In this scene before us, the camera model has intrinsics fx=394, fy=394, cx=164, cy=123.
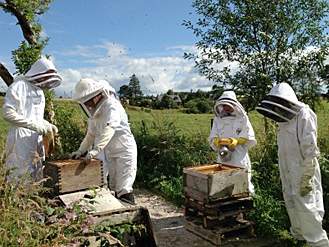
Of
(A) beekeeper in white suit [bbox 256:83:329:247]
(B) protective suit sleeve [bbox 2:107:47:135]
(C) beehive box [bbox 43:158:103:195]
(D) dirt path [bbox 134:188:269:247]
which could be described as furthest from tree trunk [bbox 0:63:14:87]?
(A) beekeeper in white suit [bbox 256:83:329:247]

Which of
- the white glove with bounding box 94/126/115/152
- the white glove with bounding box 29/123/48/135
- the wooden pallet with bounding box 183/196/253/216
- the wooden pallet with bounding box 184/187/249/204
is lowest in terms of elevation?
the wooden pallet with bounding box 183/196/253/216

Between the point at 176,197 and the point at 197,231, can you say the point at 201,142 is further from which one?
the point at 197,231

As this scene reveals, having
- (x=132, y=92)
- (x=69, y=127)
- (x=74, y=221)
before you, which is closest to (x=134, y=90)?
(x=132, y=92)

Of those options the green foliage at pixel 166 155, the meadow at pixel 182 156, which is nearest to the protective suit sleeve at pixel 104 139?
the meadow at pixel 182 156

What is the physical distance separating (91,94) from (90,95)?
0.05 ft

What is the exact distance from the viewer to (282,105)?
4109mm

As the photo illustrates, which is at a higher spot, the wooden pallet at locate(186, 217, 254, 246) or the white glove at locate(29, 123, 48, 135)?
the white glove at locate(29, 123, 48, 135)

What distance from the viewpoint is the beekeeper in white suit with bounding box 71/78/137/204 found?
4715mm

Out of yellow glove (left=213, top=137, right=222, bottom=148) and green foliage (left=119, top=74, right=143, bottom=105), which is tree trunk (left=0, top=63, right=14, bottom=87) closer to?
green foliage (left=119, top=74, right=143, bottom=105)

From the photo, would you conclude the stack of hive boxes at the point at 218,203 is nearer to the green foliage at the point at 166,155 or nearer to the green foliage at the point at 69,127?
the green foliage at the point at 166,155

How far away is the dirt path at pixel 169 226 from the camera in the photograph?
4819mm

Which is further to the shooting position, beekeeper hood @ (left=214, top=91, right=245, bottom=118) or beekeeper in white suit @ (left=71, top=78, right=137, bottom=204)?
beekeeper hood @ (left=214, top=91, right=245, bottom=118)

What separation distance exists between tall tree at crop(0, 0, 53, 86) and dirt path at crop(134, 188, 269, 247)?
3775 millimetres

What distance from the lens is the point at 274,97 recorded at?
163 inches
